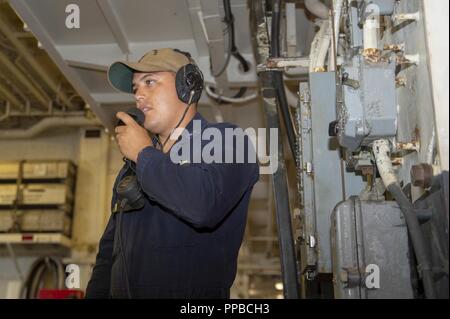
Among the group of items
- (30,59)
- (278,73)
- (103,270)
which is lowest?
(103,270)

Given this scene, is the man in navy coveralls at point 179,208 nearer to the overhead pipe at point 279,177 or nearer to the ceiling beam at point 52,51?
the overhead pipe at point 279,177

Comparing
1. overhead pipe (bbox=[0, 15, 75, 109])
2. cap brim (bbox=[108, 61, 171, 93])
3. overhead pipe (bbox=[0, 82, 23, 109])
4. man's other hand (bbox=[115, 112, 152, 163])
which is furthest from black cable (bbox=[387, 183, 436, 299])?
overhead pipe (bbox=[0, 82, 23, 109])

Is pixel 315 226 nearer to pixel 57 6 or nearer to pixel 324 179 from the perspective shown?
pixel 324 179

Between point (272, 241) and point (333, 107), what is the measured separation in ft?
16.6

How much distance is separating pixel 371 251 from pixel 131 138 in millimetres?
657

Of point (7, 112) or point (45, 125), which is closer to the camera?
point (7, 112)

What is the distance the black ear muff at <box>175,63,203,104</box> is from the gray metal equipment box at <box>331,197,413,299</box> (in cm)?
60

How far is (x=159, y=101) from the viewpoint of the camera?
1.61 meters

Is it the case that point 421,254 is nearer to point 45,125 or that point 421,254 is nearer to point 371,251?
point 371,251

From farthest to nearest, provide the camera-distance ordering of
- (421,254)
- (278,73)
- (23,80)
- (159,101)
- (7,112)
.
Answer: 1. (7,112)
2. (23,80)
3. (278,73)
4. (159,101)
5. (421,254)

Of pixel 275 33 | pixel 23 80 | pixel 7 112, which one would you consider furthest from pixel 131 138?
pixel 7 112

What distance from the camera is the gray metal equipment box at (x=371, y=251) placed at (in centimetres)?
121

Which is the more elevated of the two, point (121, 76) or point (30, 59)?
point (30, 59)

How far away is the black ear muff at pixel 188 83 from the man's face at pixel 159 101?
3cm
